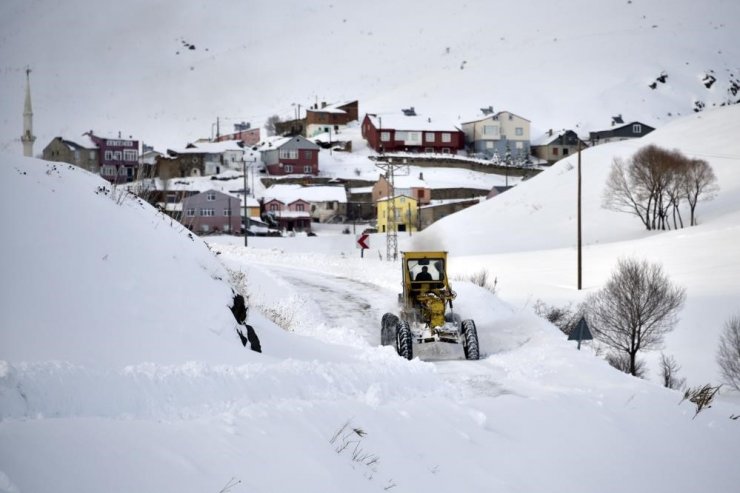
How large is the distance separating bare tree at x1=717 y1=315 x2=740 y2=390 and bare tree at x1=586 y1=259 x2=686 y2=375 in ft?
7.16

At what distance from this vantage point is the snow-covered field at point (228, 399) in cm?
642

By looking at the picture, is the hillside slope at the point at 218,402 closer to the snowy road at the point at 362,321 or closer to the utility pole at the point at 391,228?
the snowy road at the point at 362,321

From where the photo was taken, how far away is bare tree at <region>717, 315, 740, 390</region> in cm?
2427

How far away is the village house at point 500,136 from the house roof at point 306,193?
32.1 m

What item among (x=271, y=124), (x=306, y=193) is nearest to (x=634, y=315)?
(x=306, y=193)

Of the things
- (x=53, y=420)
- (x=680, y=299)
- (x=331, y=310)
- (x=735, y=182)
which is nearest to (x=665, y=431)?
(x=53, y=420)

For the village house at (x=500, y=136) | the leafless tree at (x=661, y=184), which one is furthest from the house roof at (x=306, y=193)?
the leafless tree at (x=661, y=184)

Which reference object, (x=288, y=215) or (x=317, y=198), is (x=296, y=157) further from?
(x=288, y=215)

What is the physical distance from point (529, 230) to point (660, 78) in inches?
3693

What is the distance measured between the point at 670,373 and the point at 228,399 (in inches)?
830

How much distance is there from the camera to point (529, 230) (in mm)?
62500

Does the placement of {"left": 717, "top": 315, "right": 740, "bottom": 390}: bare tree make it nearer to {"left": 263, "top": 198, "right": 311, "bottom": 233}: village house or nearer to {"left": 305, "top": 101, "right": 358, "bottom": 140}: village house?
{"left": 263, "top": 198, "right": 311, "bottom": 233}: village house

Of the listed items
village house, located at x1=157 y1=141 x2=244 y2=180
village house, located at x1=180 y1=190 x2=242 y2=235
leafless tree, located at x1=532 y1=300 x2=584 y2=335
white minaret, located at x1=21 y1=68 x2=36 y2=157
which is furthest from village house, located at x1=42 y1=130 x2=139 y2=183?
white minaret, located at x1=21 y1=68 x2=36 y2=157

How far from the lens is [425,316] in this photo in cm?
1914
